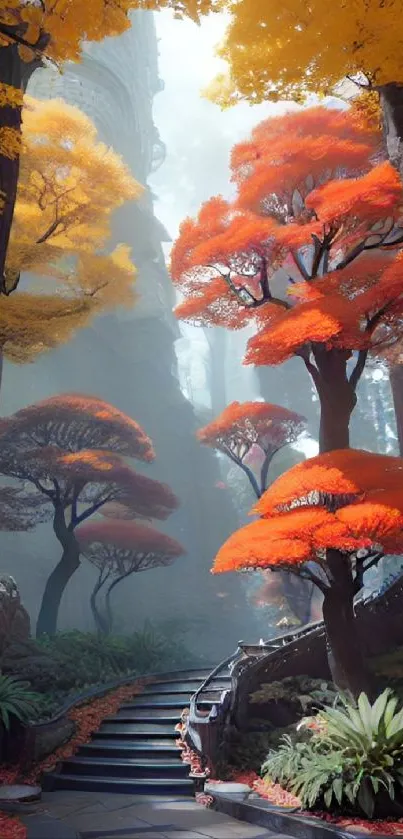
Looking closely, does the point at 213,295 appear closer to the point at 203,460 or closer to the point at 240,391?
the point at 203,460

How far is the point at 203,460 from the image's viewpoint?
40469 millimetres

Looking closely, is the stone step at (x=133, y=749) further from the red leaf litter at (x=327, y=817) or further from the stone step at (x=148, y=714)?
the red leaf litter at (x=327, y=817)

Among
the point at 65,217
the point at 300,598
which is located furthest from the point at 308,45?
the point at 300,598

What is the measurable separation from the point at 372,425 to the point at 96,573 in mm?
25467

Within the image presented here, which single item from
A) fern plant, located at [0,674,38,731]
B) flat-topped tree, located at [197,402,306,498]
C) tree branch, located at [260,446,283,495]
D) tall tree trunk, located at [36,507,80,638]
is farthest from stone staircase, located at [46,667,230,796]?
flat-topped tree, located at [197,402,306,498]

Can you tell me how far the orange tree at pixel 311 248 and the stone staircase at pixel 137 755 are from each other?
5858 millimetres

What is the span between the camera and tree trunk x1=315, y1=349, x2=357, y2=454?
32.4 feet

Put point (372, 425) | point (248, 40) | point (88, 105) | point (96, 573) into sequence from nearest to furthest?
point (248, 40) < point (96, 573) < point (88, 105) < point (372, 425)

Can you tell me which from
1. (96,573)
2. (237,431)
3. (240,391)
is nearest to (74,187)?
(237,431)

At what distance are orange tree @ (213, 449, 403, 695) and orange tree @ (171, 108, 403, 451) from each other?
2.03 metres

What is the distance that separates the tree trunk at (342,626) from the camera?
27.7 feet

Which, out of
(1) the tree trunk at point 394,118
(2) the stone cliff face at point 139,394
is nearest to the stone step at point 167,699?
(1) the tree trunk at point 394,118


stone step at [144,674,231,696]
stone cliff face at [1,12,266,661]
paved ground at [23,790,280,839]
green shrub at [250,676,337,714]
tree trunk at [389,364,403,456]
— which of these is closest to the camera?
paved ground at [23,790,280,839]

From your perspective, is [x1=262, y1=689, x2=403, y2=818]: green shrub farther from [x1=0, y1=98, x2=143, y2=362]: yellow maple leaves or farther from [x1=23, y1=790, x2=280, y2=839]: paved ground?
[x1=0, y1=98, x2=143, y2=362]: yellow maple leaves
